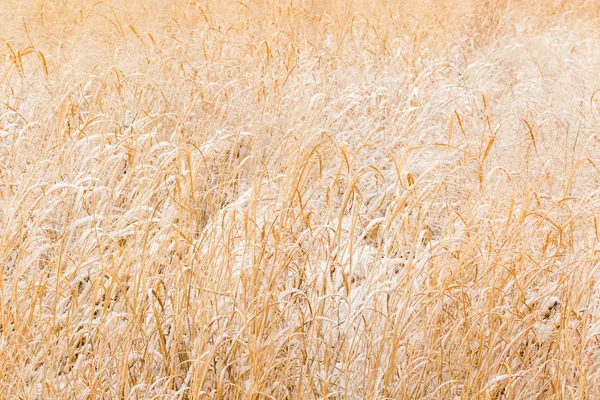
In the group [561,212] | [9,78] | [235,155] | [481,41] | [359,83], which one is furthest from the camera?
[481,41]

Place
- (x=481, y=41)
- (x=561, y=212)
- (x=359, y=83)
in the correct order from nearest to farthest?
(x=561, y=212) < (x=359, y=83) < (x=481, y=41)

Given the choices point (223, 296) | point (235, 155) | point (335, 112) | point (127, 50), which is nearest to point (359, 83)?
point (335, 112)

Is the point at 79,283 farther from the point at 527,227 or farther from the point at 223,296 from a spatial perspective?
the point at 527,227

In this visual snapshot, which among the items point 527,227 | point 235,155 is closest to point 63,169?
point 235,155

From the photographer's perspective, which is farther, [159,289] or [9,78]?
[9,78]

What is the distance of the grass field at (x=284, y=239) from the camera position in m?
1.78

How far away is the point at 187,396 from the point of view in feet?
5.89

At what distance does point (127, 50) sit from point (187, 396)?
2249 millimetres

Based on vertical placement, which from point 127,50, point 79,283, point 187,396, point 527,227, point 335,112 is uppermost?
point 127,50

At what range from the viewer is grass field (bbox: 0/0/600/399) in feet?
5.82

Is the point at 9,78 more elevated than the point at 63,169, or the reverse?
the point at 9,78

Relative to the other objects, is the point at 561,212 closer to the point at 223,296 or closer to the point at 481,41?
the point at 223,296

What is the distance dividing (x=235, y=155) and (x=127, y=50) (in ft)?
3.62

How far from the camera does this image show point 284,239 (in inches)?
79.0
